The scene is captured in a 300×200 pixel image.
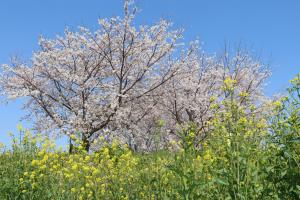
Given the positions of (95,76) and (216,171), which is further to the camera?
(95,76)

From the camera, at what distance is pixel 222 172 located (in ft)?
15.3

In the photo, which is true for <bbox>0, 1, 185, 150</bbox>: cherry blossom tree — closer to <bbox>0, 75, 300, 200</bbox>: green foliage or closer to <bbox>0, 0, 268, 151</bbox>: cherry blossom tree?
<bbox>0, 0, 268, 151</bbox>: cherry blossom tree

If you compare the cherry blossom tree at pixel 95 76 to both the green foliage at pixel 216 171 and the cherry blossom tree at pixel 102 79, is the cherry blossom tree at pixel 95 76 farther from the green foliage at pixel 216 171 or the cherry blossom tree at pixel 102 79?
the green foliage at pixel 216 171

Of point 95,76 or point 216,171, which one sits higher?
point 95,76

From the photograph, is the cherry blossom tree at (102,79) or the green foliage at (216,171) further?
the cherry blossom tree at (102,79)

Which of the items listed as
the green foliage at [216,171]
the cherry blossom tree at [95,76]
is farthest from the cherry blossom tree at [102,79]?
the green foliage at [216,171]

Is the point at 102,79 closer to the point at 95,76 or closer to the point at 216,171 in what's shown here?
the point at 95,76

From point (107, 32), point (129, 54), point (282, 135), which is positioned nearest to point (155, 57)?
point (129, 54)

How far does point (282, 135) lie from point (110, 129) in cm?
1611

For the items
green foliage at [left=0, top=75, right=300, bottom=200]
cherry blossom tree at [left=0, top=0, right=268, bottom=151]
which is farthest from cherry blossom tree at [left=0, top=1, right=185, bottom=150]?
green foliage at [left=0, top=75, right=300, bottom=200]

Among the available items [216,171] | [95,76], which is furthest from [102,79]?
[216,171]

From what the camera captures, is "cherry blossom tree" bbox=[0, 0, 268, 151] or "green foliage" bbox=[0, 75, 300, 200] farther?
"cherry blossom tree" bbox=[0, 0, 268, 151]

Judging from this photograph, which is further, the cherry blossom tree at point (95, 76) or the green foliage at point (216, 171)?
the cherry blossom tree at point (95, 76)

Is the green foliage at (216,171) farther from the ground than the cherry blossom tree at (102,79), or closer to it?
closer to it
